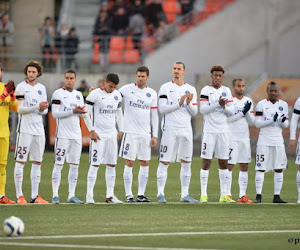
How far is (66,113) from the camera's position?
51.5 ft

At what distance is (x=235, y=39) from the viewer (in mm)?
31906

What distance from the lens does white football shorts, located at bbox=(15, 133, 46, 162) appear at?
613 inches

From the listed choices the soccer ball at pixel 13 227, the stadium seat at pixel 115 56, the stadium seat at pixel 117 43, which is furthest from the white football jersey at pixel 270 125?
the stadium seat at pixel 117 43

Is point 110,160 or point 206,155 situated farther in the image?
point 206,155

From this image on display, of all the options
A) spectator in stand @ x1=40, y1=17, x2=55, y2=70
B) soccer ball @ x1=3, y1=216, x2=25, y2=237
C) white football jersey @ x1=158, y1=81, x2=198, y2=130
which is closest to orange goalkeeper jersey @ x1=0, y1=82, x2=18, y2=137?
white football jersey @ x1=158, y1=81, x2=198, y2=130

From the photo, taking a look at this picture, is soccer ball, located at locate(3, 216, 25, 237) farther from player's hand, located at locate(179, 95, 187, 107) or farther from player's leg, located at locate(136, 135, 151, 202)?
player's hand, located at locate(179, 95, 187, 107)

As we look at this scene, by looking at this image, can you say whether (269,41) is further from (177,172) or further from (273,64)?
(177,172)

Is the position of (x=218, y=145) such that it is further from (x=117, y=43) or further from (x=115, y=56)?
(x=117, y=43)

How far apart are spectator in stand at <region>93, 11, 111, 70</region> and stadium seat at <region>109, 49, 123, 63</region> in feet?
1.34

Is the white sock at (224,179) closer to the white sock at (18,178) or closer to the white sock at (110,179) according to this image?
the white sock at (110,179)

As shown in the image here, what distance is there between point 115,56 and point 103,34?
882mm

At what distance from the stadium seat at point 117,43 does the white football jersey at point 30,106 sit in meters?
15.9

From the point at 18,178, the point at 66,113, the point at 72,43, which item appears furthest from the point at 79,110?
the point at 72,43

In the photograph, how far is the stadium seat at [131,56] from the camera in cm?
3133
